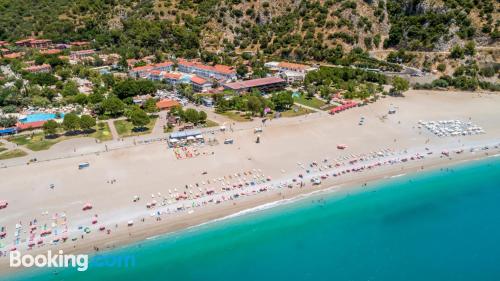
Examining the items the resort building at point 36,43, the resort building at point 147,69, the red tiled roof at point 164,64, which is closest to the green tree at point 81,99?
the resort building at point 147,69

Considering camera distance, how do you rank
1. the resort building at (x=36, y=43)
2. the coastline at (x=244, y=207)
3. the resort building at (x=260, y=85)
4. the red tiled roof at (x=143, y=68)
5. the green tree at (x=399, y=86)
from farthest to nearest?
the resort building at (x=36, y=43) → the red tiled roof at (x=143, y=68) → the resort building at (x=260, y=85) → the green tree at (x=399, y=86) → the coastline at (x=244, y=207)

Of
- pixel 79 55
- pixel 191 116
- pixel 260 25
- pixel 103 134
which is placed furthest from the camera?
pixel 260 25

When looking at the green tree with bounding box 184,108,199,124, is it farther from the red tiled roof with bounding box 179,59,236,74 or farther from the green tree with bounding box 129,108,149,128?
the red tiled roof with bounding box 179,59,236,74

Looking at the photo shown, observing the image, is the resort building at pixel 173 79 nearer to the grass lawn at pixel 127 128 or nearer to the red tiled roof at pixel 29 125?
the grass lawn at pixel 127 128

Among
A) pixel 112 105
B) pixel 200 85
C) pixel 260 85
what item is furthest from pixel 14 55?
pixel 260 85

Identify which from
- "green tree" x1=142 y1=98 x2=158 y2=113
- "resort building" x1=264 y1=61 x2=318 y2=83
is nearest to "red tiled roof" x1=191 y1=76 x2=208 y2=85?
"green tree" x1=142 y1=98 x2=158 y2=113

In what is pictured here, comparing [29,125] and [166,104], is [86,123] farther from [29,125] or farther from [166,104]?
[166,104]

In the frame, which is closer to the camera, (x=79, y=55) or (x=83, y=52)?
(x=79, y=55)
